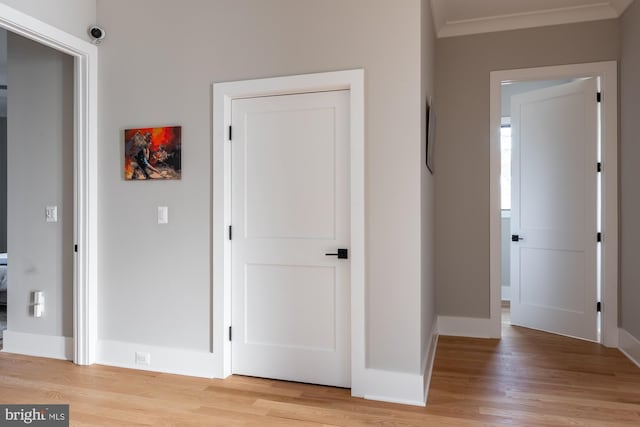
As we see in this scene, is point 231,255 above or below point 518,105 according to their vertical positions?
below

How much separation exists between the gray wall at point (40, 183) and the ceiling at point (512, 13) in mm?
2965

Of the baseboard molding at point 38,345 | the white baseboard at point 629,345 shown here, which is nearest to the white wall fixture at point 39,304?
the baseboard molding at point 38,345

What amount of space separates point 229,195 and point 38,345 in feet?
6.50

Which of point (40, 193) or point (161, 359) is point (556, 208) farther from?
point (40, 193)

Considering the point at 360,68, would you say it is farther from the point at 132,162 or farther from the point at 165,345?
the point at 165,345

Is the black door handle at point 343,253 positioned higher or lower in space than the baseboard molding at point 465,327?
higher

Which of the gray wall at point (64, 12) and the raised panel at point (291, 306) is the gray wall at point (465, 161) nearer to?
the raised panel at point (291, 306)

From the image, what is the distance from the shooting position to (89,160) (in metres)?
3.10

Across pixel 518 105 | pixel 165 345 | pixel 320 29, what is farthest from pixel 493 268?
pixel 165 345

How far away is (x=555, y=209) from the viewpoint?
12.9 ft

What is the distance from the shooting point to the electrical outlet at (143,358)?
119 inches

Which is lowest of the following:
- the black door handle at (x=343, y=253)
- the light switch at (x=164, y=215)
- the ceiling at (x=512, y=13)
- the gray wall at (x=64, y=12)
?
the black door handle at (x=343, y=253)

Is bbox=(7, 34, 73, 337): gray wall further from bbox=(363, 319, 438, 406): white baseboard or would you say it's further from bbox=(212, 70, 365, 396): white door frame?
bbox=(363, 319, 438, 406): white baseboard

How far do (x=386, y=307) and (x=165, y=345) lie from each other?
62.4 inches
